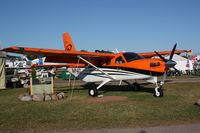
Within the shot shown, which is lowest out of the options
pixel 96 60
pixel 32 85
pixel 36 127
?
pixel 36 127

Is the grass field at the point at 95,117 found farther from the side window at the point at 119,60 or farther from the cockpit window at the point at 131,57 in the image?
the side window at the point at 119,60

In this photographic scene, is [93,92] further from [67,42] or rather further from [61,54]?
[67,42]

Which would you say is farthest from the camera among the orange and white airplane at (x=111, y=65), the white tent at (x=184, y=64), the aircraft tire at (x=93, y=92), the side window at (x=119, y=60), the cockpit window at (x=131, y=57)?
the white tent at (x=184, y=64)

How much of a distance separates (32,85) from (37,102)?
302 cm

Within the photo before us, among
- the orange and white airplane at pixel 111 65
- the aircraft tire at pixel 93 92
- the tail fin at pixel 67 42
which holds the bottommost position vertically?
the aircraft tire at pixel 93 92

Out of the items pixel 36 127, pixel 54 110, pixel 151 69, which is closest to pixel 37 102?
pixel 54 110

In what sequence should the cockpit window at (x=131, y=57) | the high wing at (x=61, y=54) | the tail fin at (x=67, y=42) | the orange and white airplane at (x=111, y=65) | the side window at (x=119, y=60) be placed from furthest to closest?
1. the tail fin at (x=67, y=42)
2. the side window at (x=119, y=60)
3. the cockpit window at (x=131, y=57)
4. the orange and white airplane at (x=111, y=65)
5. the high wing at (x=61, y=54)

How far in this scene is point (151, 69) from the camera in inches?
507

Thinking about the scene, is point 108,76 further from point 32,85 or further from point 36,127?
point 36,127

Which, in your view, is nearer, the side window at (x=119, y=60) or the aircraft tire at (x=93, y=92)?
the aircraft tire at (x=93, y=92)

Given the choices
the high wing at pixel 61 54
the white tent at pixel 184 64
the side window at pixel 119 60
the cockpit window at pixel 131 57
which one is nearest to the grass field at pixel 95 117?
the high wing at pixel 61 54

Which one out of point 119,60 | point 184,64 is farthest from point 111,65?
point 184,64

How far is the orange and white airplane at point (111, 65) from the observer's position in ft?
41.6

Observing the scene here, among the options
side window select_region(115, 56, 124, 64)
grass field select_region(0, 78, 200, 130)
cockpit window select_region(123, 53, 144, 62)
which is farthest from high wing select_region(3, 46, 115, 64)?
grass field select_region(0, 78, 200, 130)
